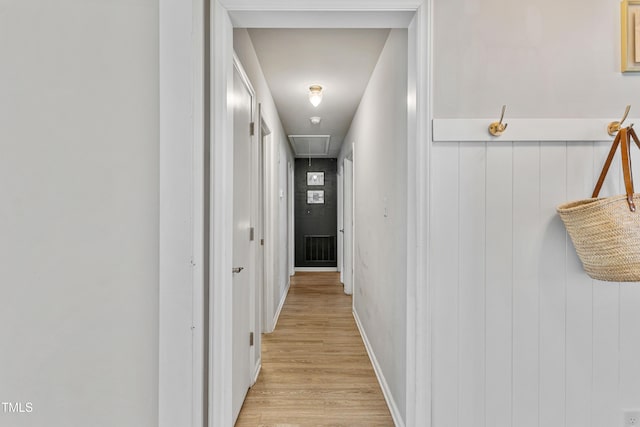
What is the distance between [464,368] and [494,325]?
0.67 feet

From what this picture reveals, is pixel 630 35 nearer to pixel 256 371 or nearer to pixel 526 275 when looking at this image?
pixel 526 275

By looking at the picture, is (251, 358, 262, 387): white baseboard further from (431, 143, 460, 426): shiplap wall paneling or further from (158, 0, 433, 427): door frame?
(431, 143, 460, 426): shiplap wall paneling

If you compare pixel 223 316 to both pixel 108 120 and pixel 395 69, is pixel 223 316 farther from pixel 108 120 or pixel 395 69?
pixel 395 69

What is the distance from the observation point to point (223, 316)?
1.35m

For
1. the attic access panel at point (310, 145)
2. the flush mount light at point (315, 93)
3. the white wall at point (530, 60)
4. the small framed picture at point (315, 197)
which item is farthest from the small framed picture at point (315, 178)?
the white wall at point (530, 60)

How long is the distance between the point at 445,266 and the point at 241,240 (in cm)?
121

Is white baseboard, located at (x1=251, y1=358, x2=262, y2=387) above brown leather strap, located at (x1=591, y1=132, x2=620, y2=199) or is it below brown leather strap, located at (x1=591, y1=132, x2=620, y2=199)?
below

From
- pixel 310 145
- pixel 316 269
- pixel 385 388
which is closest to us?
pixel 385 388

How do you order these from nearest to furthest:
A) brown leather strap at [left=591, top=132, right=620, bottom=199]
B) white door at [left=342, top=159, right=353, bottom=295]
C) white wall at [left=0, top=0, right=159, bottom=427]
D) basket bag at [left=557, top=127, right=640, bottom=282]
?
white wall at [left=0, top=0, right=159, bottom=427] < basket bag at [left=557, top=127, right=640, bottom=282] < brown leather strap at [left=591, top=132, right=620, bottom=199] < white door at [left=342, top=159, right=353, bottom=295]

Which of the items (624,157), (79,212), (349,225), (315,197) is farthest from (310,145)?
(79,212)

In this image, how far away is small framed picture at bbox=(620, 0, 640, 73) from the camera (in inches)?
48.7

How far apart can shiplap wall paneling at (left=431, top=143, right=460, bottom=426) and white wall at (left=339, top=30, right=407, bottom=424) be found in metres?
0.42

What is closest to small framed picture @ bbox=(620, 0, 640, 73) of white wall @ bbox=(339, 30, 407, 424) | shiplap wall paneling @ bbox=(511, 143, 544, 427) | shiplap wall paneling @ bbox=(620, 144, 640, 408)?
shiplap wall paneling @ bbox=(620, 144, 640, 408)

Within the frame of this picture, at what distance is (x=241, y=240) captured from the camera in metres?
2.00
